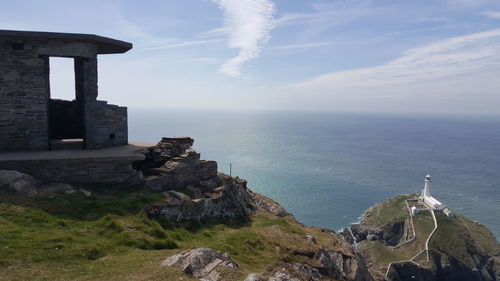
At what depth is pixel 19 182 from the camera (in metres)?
15.9

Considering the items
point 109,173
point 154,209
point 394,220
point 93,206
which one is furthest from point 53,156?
point 394,220

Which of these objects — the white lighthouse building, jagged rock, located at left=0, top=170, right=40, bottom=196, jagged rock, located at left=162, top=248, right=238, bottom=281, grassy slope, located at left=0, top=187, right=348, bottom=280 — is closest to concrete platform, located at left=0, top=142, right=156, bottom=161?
jagged rock, located at left=0, top=170, right=40, bottom=196

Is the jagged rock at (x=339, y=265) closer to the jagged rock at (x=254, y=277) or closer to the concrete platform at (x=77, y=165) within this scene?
the jagged rock at (x=254, y=277)

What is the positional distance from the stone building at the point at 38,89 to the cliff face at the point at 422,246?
2220 inches

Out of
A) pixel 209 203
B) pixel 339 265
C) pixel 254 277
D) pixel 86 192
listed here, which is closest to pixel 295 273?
pixel 254 277

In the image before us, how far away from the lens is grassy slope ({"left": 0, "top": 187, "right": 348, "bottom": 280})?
10.4 metres

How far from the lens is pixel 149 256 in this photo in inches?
473

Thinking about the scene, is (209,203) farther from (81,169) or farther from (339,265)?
(339,265)

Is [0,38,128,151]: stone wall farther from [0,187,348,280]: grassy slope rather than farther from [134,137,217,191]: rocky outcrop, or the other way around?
[0,187,348,280]: grassy slope

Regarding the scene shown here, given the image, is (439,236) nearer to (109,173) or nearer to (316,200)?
(316,200)

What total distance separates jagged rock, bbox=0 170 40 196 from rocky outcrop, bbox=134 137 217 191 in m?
5.56

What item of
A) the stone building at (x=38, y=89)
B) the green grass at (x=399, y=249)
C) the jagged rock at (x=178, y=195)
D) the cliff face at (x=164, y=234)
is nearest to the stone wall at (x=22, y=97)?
A: the stone building at (x=38, y=89)

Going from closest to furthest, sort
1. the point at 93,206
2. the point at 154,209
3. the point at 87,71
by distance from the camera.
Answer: the point at 93,206, the point at 154,209, the point at 87,71

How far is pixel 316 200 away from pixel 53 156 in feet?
281
